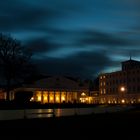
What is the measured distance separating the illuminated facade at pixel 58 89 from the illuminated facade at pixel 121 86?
741 inches

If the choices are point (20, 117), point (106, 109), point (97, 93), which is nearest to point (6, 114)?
point (20, 117)

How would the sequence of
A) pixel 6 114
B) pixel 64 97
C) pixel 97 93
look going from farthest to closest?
pixel 97 93
pixel 64 97
pixel 6 114

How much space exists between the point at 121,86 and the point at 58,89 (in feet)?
102

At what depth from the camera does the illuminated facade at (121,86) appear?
152 m

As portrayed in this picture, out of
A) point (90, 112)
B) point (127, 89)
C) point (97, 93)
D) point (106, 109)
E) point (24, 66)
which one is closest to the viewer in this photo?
point (90, 112)

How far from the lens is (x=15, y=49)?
94.4m

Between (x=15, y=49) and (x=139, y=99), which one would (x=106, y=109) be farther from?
(x=139, y=99)

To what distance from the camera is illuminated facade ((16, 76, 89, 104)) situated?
13700 centimetres

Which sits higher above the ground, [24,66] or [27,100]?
[24,66]

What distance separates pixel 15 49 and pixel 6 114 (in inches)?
2321

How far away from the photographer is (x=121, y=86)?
517 feet

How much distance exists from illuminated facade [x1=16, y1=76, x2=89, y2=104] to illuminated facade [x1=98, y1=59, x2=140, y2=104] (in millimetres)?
18811

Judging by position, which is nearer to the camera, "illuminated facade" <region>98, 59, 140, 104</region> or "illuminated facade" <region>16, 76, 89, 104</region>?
"illuminated facade" <region>16, 76, 89, 104</region>

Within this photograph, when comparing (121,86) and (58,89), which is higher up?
(121,86)
